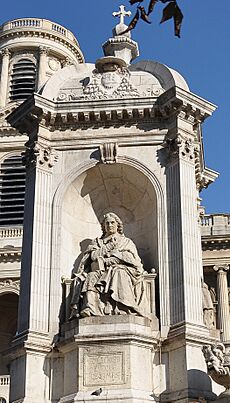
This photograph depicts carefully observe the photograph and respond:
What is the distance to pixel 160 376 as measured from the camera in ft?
55.1

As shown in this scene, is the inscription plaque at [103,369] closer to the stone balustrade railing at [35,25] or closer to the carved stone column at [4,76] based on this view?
the carved stone column at [4,76]

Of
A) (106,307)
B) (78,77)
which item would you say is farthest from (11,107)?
(106,307)

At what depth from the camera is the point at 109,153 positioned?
19.0 metres

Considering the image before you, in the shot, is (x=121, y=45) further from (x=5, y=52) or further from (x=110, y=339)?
(x=5, y=52)

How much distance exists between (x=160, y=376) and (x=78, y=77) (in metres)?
7.52

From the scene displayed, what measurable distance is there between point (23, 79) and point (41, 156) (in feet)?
170

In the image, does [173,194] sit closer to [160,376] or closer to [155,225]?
[155,225]

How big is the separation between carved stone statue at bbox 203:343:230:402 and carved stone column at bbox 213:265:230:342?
32.4 metres

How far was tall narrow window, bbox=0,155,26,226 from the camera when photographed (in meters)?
59.3

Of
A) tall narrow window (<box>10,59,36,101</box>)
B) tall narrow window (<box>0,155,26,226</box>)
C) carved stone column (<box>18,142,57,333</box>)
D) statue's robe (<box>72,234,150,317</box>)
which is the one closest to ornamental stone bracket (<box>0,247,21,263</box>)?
tall narrow window (<box>0,155,26,226</box>)

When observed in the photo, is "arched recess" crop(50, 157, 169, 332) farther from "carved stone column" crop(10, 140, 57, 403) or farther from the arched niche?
"carved stone column" crop(10, 140, 57, 403)

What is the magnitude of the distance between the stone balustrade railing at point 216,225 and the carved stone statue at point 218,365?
39229mm

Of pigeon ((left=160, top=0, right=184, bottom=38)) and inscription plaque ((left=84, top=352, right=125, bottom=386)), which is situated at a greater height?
pigeon ((left=160, top=0, right=184, bottom=38))

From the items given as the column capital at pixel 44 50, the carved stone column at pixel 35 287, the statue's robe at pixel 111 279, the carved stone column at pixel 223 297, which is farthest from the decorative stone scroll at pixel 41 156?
the column capital at pixel 44 50
